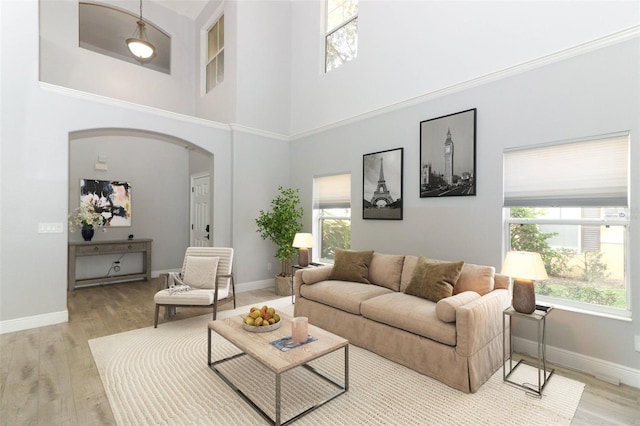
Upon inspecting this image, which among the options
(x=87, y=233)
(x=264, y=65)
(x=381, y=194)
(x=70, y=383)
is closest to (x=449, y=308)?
(x=381, y=194)

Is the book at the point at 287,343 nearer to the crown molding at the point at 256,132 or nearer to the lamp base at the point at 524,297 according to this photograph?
the lamp base at the point at 524,297

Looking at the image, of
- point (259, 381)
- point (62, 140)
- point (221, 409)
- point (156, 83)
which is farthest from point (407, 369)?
point (156, 83)

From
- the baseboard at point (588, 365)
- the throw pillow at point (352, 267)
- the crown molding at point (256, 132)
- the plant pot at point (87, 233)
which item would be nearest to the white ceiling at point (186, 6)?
the crown molding at point (256, 132)

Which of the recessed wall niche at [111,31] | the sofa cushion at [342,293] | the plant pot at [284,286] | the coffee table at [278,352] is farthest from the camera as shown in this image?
the recessed wall niche at [111,31]

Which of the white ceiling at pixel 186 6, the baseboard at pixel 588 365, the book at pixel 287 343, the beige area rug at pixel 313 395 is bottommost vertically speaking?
the beige area rug at pixel 313 395

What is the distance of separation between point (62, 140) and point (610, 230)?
5.88m

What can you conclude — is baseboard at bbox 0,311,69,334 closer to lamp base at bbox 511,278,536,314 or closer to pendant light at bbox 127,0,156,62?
pendant light at bbox 127,0,156,62

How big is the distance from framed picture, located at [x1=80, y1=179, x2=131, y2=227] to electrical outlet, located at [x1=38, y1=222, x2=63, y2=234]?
2168 millimetres

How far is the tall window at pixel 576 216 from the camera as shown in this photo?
8.55 feet

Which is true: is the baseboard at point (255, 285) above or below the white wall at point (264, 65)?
below

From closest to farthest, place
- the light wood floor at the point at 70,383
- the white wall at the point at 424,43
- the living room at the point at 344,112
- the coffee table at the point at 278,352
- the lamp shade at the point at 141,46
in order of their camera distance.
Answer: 1. the coffee table at the point at 278,352
2. the light wood floor at the point at 70,383
3. the living room at the point at 344,112
4. the white wall at the point at 424,43
5. the lamp shade at the point at 141,46

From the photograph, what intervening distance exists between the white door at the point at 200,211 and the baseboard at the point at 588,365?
5085 mm

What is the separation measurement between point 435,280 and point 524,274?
0.74 m

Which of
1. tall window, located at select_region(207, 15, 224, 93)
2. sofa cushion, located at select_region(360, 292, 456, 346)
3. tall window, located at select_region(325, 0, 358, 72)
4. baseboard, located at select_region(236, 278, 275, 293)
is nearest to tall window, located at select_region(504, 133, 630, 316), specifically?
sofa cushion, located at select_region(360, 292, 456, 346)
